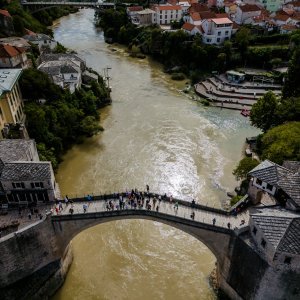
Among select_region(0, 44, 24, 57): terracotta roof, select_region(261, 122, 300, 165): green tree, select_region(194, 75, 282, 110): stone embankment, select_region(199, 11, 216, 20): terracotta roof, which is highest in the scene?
select_region(0, 44, 24, 57): terracotta roof

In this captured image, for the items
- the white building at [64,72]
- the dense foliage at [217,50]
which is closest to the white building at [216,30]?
the dense foliage at [217,50]

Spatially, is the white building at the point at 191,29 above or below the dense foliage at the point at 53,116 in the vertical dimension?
above

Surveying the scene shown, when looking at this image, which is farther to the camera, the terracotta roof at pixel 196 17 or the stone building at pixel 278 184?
the terracotta roof at pixel 196 17

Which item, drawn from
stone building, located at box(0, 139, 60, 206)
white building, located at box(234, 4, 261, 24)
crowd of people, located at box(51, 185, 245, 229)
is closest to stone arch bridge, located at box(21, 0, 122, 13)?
white building, located at box(234, 4, 261, 24)

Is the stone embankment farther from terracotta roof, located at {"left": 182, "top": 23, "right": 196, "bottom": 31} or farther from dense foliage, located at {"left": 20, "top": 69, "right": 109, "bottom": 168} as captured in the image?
dense foliage, located at {"left": 20, "top": 69, "right": 109, "bottom": 168}

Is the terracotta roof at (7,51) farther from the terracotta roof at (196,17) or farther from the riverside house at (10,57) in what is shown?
the terracotta roof at (196,17)
